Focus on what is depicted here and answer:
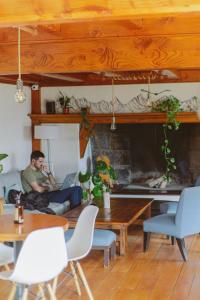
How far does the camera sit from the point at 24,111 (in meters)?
8.47

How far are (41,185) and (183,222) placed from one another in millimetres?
2445

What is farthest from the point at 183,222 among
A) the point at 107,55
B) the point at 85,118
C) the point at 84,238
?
the point at 85,118

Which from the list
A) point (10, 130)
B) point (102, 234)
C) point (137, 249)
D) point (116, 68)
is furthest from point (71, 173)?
point (116, 68)

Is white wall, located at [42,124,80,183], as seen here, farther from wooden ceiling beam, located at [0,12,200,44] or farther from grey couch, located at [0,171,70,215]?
wooden ceiling beam, located at [0,12,200,44]

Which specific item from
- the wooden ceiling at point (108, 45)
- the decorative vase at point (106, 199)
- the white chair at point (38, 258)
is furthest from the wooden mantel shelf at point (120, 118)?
the white chair at point (38, 258)

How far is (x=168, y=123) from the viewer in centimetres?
821

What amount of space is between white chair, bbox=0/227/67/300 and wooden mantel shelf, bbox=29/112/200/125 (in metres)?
4.70

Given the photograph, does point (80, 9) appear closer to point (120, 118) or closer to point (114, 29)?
point (114, 29)

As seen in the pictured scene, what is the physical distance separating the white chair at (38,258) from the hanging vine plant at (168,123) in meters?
4.59

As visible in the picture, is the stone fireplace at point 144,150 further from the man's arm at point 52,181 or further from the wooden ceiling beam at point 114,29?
the wooden ceiling beam at point 114,29

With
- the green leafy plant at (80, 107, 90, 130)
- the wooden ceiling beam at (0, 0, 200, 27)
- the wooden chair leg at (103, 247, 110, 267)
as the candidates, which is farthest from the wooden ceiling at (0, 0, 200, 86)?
the green leafy plant at (80, 107, 90, 130)

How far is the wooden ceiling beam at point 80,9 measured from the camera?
2.97 meters

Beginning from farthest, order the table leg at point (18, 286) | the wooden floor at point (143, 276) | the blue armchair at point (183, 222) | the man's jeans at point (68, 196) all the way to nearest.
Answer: the man's jeans at point (68, 196), the blue armchair at point (183, 222), the wooden floor at point (143, 276), the table leg at point (18, 286)

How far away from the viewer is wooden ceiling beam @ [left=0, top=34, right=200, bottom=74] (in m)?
4.67
